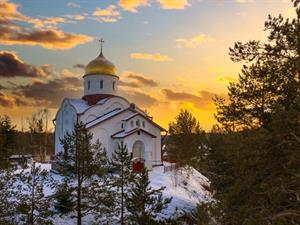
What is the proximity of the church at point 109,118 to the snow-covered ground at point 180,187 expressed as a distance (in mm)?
2201

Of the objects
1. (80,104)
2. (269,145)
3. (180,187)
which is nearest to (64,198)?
(269,145)

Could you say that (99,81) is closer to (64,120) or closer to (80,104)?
(80,104)

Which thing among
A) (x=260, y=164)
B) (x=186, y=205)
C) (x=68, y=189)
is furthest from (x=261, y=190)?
(x=186, y=205)

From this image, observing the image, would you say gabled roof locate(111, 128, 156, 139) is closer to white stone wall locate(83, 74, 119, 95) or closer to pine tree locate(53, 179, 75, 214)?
white stone wall locate(83, 74, 119, 95)

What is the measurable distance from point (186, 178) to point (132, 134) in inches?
306

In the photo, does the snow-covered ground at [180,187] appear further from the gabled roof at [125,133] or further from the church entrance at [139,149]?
the gabled roof at [125,133]

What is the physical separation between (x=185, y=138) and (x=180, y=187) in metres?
10.7

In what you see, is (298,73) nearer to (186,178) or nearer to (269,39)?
(269,39)

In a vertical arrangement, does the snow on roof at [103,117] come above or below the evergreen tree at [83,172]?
above

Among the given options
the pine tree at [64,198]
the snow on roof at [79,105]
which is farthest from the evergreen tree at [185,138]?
the pine tree at [64,198]

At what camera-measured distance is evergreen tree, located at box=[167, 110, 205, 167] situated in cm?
4291

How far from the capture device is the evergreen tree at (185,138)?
42.9 m

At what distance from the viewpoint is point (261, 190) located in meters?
11.1

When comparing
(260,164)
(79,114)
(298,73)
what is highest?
(79,114)
